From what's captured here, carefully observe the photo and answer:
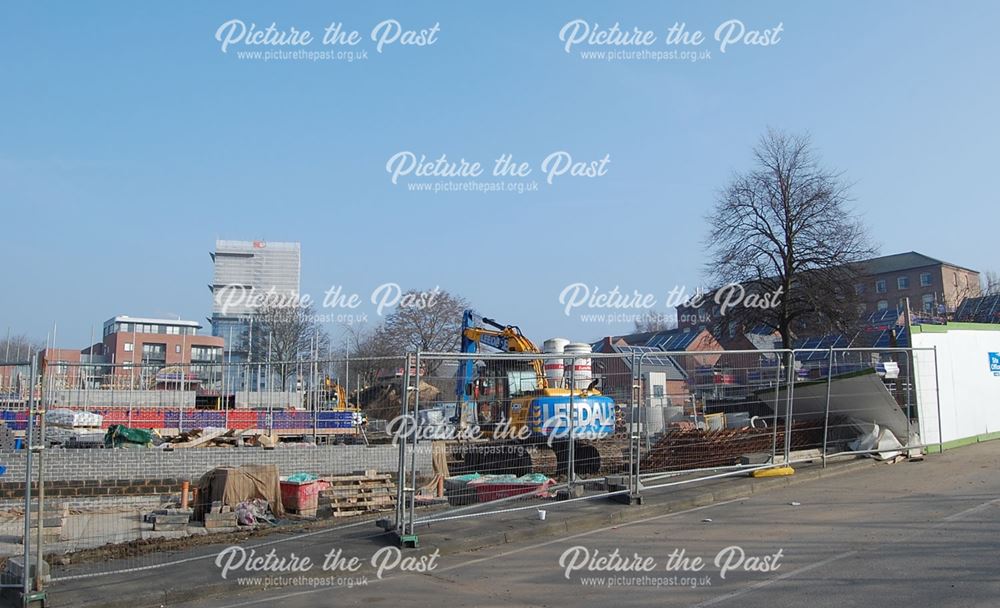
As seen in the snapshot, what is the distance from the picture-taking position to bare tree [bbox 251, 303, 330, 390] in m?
53.5

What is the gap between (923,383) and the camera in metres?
16.5

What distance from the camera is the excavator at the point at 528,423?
12.1m

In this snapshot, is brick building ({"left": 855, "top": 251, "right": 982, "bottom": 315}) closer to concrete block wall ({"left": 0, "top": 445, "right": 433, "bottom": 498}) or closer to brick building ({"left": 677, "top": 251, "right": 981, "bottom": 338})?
brick building ({"left": 677, "top": 251, "right": 981, "bottom": 338})

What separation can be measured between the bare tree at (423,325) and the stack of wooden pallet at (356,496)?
4068 cm

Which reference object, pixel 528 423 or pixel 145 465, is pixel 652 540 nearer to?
pixel 528 423

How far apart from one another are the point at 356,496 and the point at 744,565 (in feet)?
24.2

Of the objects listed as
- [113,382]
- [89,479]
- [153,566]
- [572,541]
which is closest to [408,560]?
[572,541]

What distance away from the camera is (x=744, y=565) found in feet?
25.8

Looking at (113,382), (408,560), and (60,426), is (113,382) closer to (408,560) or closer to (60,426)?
(60,426)

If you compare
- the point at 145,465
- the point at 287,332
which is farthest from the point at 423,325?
the point at 145,465

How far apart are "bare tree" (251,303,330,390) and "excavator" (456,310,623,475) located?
38.9 metres

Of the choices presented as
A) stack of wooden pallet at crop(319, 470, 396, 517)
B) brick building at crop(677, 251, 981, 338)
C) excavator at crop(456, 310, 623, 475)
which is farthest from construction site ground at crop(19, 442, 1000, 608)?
brick building at crop(677, 251, 981, 338)

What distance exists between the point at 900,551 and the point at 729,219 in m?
27.7

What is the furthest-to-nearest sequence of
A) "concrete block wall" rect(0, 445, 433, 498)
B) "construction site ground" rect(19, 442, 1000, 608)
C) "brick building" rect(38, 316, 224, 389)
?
"brick building" rect(38, 316, 224, 389) → "concrete block wall" rect(0, 445, 433, 498) → "construction site ground" rect(19, 442, 1000, 608)
